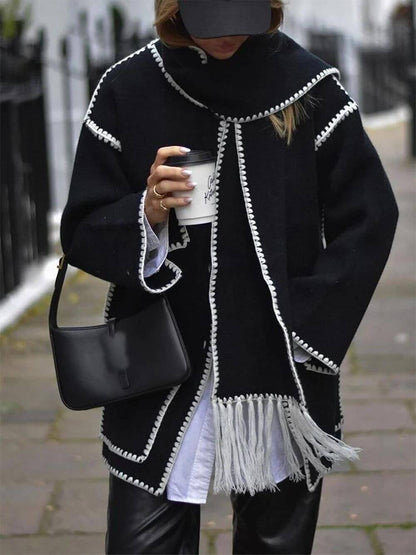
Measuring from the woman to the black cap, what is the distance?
78mm

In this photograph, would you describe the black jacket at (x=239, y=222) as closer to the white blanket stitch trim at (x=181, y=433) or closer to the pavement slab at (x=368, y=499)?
the white blanket stitch trim at (x=181, y=433)

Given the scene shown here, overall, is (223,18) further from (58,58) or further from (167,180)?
(58,58)

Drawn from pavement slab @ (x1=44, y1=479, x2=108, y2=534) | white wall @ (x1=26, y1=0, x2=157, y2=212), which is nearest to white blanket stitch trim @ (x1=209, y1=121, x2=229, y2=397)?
pavement slab @ (x1=44, y1=479, x2=108, y2=534)

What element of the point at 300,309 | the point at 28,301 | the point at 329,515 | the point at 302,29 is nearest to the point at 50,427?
the point at 329,515

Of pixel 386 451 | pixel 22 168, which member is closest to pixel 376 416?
pixel 386 451

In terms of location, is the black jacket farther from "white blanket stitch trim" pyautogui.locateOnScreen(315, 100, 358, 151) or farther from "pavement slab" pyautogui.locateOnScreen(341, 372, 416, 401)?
"pavement slab" pyautogui.locateOnScreen(341, 372, 416, 401)

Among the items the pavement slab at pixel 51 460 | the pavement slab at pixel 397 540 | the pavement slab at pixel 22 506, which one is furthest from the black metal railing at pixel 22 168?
the pavement slab at pixel 397 540

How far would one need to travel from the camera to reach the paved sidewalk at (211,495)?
3.89 meters

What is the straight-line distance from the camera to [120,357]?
2.57 meters

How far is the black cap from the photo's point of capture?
2332 mm

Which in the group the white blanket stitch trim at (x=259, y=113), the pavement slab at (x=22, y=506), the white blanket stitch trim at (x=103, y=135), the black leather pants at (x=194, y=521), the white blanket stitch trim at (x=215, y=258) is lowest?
the pavement slab at (x=22, y=506)

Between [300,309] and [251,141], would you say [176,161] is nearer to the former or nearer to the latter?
[251,141]

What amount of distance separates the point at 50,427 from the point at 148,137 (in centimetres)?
277

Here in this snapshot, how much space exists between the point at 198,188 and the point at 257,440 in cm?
61
